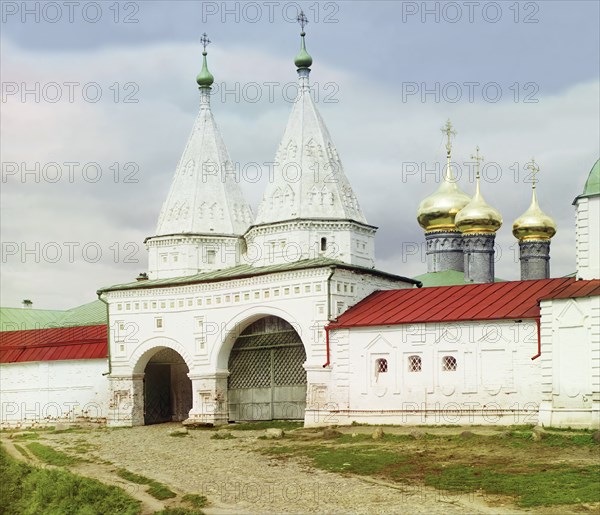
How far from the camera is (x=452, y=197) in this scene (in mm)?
41094

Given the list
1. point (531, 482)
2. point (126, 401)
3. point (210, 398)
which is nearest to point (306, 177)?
point (210, 398)

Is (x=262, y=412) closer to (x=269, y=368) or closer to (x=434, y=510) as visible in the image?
(x=269, y=368)

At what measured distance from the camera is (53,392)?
33281 millimetres

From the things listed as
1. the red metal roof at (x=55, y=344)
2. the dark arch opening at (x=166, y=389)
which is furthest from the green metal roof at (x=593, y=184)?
the red metal roof at (x=55, y=344)

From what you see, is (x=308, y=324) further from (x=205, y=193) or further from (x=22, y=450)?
(x=205, y=193)

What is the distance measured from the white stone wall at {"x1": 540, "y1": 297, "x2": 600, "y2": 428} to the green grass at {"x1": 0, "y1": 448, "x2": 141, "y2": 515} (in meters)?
9.20

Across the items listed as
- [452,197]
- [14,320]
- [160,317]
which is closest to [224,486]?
[160,317]

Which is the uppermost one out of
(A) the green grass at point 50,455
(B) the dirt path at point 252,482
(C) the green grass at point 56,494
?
(B) the dirt path at point 252,482

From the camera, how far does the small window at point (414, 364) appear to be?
2494 cm

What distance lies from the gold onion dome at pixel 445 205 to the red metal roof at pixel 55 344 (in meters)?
13.9

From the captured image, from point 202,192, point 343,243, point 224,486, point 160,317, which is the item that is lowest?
point 224,486

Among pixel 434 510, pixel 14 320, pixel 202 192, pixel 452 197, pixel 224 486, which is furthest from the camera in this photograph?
pixel 14 320

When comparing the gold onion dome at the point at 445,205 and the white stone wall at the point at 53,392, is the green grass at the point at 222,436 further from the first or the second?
the gold onion dome at the point at 445,205

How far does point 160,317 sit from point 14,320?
15.7m
